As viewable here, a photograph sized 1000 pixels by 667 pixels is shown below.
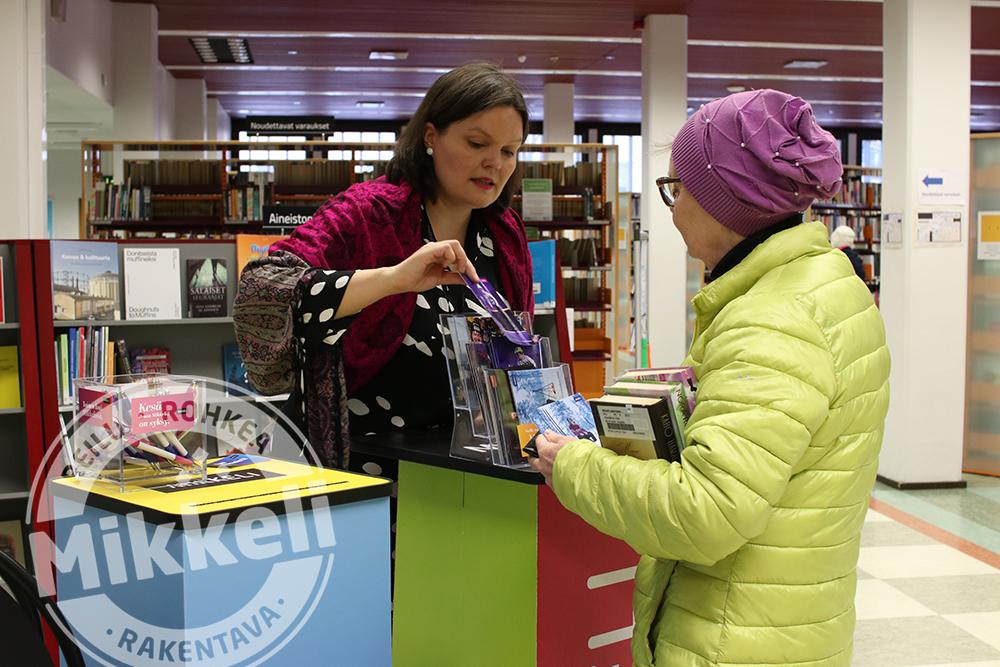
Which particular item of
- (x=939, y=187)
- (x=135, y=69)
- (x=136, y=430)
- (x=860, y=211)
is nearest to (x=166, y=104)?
(x=135, y=69)

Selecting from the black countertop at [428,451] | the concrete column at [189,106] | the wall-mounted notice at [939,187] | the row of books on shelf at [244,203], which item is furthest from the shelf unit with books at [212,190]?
the black countertop at [428,451]

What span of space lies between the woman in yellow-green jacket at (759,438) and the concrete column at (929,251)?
17.1 feet

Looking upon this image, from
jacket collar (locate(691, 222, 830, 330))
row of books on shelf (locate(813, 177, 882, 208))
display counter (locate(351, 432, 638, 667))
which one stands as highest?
row of books on shelf (locate(813, 177, 882, 208))

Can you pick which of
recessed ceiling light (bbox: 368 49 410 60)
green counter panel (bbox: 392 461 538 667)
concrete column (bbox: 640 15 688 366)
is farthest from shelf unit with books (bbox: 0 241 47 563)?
recessed ceiling light (bbox: 368 49 410 60)

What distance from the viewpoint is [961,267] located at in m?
6.16

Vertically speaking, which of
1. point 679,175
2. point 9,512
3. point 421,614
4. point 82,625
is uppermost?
point 679,175

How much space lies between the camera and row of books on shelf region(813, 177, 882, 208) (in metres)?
13.9

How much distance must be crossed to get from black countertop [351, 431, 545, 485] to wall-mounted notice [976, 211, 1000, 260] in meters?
5.66

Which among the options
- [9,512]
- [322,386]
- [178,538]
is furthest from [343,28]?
[178,538]

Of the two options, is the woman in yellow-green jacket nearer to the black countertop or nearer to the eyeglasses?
the eyeglasses

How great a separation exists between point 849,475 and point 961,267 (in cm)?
550

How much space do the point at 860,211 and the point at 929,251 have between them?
28.3 ft

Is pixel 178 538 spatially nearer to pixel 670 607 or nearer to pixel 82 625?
pixel 82 625

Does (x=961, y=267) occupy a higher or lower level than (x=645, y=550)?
higher
